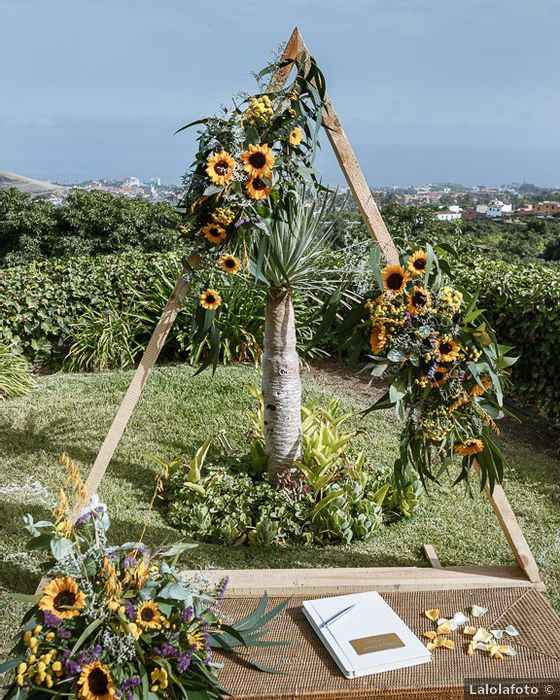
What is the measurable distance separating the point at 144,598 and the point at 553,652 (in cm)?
125

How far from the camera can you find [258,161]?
8.60 ft

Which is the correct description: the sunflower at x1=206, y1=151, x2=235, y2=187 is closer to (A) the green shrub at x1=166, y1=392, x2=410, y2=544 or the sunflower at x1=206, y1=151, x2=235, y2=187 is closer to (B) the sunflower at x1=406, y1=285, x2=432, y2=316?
(B) the sunflower at x1=406, y1=285, x2=432, y2=316

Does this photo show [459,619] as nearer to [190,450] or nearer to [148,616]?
[148,616]

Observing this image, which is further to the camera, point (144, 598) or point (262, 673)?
point (262, 673)

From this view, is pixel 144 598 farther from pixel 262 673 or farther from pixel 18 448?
pixel 18 448

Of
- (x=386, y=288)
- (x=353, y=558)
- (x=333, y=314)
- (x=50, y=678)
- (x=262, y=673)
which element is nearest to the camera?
(x=50, y=678)

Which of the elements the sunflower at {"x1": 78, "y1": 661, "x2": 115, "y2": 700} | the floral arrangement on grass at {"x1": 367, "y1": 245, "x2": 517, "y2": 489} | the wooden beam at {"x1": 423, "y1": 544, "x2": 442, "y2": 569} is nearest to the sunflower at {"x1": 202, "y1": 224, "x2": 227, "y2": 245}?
the floral arrangement on grass at {"x1": 367, "y1": 245, "x2": 517, "y2": 489}

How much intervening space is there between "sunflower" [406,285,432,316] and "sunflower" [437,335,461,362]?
130 millimetres

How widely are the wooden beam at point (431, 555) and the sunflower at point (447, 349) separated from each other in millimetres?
1127

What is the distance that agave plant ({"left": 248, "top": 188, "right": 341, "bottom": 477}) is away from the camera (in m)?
3.25

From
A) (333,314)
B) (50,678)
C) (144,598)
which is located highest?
(333,314)

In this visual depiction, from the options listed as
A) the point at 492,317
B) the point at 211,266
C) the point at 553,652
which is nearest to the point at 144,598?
the point at 553,652

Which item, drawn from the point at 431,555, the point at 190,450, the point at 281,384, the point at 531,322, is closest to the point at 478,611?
the point at 431,555

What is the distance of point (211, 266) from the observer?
9.43 ft
